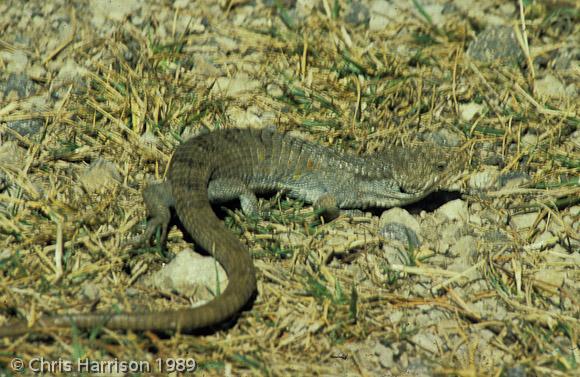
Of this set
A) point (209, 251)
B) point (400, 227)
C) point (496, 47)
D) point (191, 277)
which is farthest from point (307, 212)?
point (496, 47)

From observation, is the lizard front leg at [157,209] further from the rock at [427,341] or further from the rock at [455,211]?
the rock at [455,211]

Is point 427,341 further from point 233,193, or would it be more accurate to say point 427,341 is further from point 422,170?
point 233,193

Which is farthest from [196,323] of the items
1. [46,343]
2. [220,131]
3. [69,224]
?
[220,131]

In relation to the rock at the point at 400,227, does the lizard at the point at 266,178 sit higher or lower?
higher

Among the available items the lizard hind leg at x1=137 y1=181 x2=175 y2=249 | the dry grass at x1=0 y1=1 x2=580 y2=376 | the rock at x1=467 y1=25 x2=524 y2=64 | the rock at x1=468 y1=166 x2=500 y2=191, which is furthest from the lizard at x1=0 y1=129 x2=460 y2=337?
the rock at x1=467 y1=25 x2=524 y2=64

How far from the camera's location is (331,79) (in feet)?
24.4

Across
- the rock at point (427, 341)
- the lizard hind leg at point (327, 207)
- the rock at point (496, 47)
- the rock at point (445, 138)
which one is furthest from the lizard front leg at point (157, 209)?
the rock at point (496, 47)

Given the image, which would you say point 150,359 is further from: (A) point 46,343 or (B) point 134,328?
(A) point 46,343

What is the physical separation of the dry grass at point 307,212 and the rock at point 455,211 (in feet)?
0.54

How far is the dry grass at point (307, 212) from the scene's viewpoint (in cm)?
508

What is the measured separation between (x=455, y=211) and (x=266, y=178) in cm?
166

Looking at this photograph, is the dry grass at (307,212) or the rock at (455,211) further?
the rock at (455,211)

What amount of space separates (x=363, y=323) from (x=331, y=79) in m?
3.00

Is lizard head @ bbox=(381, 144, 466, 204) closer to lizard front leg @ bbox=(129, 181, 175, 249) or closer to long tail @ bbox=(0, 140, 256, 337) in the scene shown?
long tail @ bbox=(0, 140, 256, 337)
